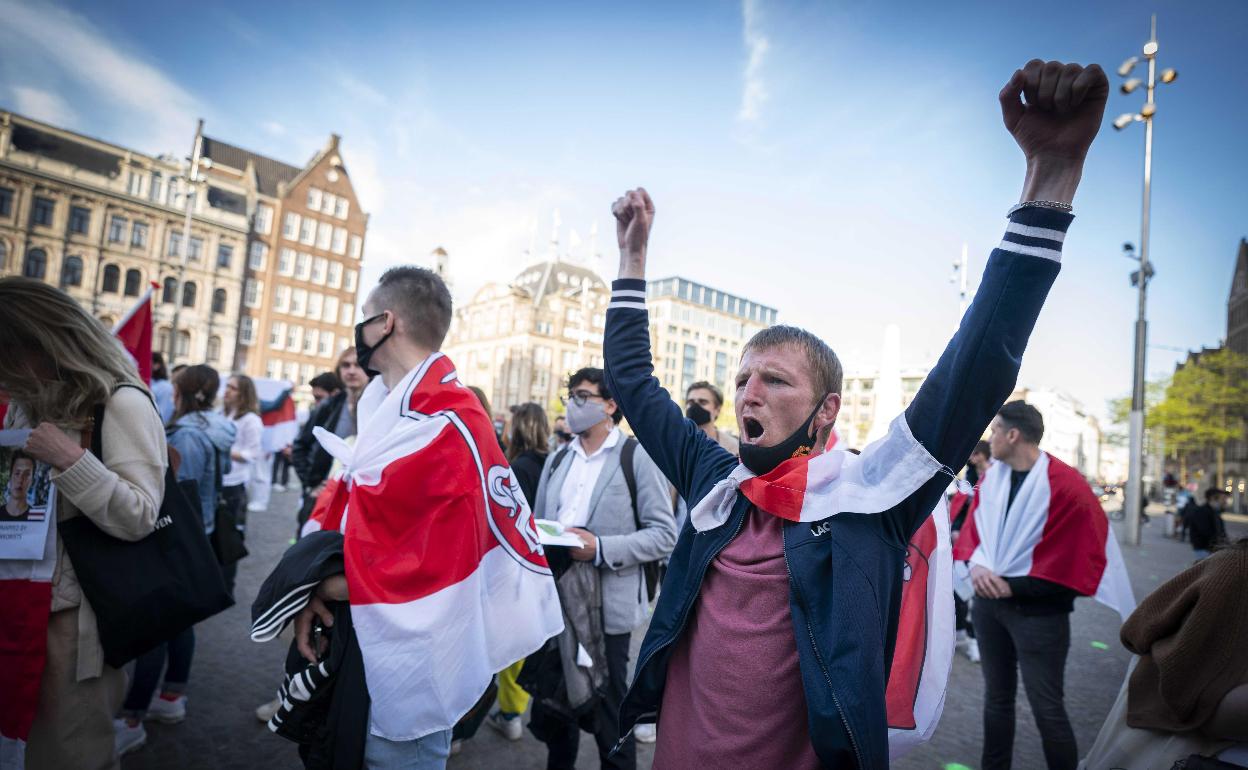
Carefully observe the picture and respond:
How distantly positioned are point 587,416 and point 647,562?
0.91 meters

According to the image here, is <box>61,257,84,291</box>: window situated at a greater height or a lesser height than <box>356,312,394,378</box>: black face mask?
greater

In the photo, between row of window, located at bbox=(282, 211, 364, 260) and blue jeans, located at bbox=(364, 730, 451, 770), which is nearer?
blue jeans, located at bbox=(364, 730, 451, 770)

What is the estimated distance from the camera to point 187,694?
4.45 metres

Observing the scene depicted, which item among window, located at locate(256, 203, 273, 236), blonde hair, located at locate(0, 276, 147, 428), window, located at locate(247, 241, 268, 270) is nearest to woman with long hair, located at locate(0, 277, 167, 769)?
blonde hair, located at locate(0, 276, 147, 428)

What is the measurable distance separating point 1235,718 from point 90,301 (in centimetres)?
5421

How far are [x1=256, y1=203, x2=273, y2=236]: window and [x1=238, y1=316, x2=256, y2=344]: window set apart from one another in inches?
277

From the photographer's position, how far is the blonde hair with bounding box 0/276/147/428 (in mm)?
2303

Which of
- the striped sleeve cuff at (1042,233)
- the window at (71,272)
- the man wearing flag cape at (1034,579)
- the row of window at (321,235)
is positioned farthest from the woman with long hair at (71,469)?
the row of window at (321,235)

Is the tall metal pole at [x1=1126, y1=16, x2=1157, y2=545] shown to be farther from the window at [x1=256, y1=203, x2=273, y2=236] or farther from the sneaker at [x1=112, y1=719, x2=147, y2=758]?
the window at [x1=256, y1=203, x2=273, y2=236]

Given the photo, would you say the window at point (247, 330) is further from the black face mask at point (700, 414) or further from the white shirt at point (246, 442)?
the black face mask at point (700, 414)

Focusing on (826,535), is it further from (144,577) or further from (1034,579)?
(1034,579)

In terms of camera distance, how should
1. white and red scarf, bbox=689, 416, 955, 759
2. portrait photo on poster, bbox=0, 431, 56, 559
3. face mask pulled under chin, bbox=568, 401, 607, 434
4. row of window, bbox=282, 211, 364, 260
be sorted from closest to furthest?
white and red scarf, bbox=689, 416, 955, 759
portrait photo on poster, bbox=0, 431, 56, 559
face mask pulled under chin, bbox=568, 401, 607, 434
row of window, bbox=282, 211, 364, 260

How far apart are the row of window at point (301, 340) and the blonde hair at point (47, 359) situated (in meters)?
49.5

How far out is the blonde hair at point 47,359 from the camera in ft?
7.55
